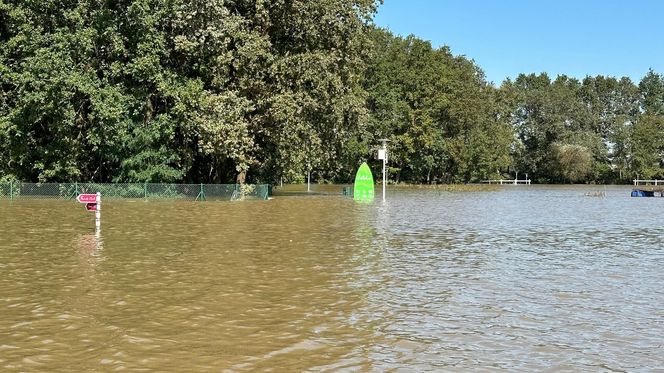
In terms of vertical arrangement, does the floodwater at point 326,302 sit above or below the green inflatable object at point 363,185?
below

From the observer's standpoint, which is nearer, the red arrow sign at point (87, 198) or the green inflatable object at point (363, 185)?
the red arrow sign at point (87, 198)

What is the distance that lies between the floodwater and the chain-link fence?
20903 millimetres

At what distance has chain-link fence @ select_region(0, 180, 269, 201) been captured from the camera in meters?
40.5

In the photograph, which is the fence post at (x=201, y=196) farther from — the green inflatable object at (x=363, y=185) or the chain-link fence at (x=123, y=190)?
the green inflatable object at (x=363, y=185)

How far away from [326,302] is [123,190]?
34.2 metres

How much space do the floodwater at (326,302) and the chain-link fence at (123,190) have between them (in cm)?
2090

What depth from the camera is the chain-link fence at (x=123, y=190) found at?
40.5 m

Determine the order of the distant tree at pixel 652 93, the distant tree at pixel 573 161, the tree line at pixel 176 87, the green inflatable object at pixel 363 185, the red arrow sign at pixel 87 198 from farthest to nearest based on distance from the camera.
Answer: the distant tree at pixel 652 93, the distant tree at pixel 573 161, the green inflatable object at pixel 363 185, the tree line at pixel 176 87, the red arrow sign at pixel 87 198

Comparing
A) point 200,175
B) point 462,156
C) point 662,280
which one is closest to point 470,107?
point 462,156

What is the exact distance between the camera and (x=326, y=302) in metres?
10.1

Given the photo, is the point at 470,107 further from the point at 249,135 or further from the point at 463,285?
the point at 463,285

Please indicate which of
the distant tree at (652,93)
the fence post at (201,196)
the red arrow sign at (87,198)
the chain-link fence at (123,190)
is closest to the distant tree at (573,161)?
the distant tree at (652,93)

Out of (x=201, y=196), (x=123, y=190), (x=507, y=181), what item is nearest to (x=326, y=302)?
(x=201, y=196)

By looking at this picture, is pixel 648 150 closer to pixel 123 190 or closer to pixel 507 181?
pixel 507 181
